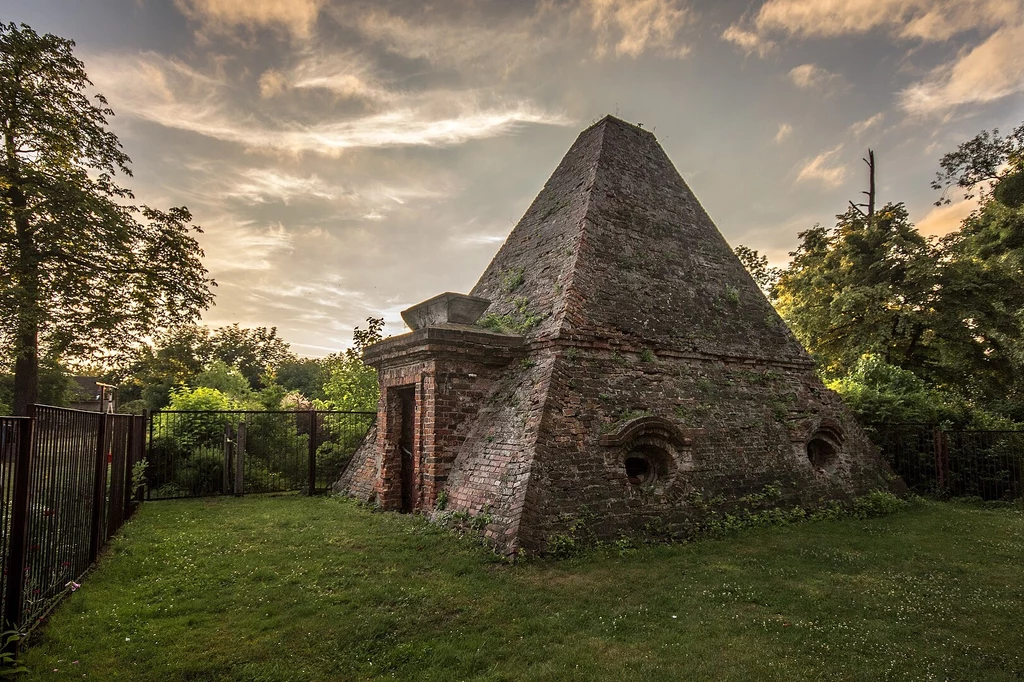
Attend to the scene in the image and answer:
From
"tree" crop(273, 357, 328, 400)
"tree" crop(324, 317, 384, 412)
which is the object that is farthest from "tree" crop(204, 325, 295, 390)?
"tree" crop(324, 317, 384, 412)

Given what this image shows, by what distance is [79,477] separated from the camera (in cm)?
552

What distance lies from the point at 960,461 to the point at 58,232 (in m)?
23.2

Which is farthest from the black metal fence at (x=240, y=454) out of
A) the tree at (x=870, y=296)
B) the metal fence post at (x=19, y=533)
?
the tree at (x=870, y=296)

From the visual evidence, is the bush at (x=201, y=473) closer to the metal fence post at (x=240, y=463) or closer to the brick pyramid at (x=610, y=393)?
the metal fence post at (x=240, y=463)

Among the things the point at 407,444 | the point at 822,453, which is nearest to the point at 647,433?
the point at 407,444

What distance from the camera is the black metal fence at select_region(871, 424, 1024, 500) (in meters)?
11.3

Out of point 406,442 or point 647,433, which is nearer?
point 647,433

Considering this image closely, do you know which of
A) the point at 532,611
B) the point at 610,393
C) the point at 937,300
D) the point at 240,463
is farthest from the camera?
the point at 937,300

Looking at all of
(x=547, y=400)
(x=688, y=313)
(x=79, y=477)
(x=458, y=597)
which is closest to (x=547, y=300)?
(x=547, y=400)

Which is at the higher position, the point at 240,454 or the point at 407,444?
the point at 407,444

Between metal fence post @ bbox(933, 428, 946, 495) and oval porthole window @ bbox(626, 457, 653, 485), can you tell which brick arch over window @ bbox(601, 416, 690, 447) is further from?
metal fence post @ bbox(933, 428, 946, 495)

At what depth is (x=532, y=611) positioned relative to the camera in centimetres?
484

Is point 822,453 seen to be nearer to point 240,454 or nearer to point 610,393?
point 610,393

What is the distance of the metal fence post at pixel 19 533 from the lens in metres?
3.77
